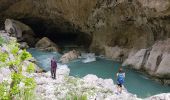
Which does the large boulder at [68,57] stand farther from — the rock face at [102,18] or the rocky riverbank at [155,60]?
the rocky riverbank at [155,60]

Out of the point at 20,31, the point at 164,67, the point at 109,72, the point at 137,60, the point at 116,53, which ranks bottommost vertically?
the point at 109,72

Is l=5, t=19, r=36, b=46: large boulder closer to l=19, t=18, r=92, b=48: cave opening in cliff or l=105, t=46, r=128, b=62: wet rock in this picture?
l=19, t=18, r=92, b=48: cave opening in cliff

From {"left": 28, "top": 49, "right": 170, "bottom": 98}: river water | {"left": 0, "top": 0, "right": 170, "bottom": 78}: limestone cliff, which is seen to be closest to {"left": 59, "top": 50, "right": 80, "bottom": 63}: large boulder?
{"left": 28, "top": 49, "right": 170, "bottom": 98}: river water

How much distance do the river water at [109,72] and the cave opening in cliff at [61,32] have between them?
4516 mm

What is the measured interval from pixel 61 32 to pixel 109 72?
45.5ft

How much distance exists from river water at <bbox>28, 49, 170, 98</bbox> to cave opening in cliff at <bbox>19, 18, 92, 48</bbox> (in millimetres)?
4516

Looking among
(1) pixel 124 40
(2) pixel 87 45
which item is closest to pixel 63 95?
(1) pixel 124 40

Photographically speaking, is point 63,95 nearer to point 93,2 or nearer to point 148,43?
point 148,43

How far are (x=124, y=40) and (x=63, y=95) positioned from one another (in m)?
15.4

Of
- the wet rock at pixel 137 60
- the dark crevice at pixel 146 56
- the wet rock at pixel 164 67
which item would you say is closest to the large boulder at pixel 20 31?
the wet rock at pixel 137 60

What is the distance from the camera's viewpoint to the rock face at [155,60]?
2384 centimetres

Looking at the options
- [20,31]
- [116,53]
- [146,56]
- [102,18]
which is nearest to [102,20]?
[102,18]

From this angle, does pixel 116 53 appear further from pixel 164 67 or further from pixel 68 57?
pixel 164 67

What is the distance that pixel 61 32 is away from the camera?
1550 inches
